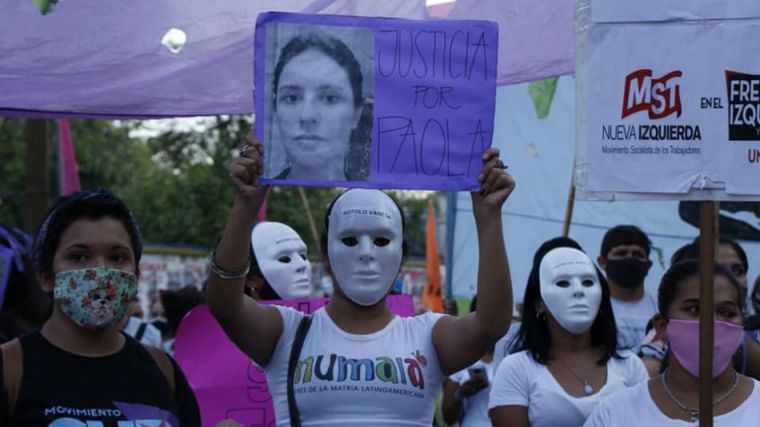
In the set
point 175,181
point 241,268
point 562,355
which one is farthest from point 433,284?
point 175,181

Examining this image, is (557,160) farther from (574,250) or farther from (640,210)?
(574,250)

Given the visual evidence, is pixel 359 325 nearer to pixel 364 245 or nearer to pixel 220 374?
pixel 364 245

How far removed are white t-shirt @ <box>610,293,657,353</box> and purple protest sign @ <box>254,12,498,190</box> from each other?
300cm

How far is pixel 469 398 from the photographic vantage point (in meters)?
7.33

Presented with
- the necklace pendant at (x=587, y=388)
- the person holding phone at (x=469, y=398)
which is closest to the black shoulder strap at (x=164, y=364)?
the necklace pendant at (x=587, y=388)

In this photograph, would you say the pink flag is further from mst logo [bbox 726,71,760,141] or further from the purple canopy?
mst logo [bbox 726,71,760,141]

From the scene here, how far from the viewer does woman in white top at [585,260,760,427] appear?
4.39 m

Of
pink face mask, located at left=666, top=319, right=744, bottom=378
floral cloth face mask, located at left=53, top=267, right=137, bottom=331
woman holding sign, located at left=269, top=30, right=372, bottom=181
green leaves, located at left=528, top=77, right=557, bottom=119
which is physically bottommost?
pink face mask, located at left=666, top=319, right=744, bottom=378

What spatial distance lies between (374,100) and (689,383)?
1.46 metres

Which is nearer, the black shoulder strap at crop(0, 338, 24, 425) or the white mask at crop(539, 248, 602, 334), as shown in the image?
the black shoulder strap at crop(0, 338, 24, 425)

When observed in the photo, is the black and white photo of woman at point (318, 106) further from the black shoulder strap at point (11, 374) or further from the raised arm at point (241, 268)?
the black shoulder strap at point (11, 374)

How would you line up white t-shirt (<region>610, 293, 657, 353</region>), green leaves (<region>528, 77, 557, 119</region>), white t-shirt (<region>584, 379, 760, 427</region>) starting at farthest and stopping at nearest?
green leaves (<region>528, 77, 557, 119</region>)
white t-shirt (<region>610, 293, 657, 353</region>)
white t-shirt (<region>584, 379, 760, 427</region>)

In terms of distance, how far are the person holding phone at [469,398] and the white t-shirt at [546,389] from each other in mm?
1615

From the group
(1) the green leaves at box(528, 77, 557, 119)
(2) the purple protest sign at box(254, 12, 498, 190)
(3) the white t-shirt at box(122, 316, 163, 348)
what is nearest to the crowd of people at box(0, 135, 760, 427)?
(2) the purple protest sign at box(254, 12, 498, 190)
